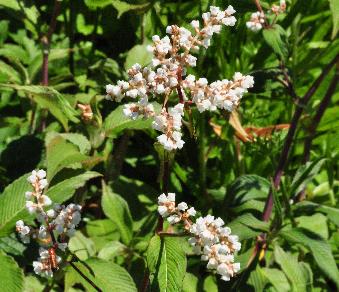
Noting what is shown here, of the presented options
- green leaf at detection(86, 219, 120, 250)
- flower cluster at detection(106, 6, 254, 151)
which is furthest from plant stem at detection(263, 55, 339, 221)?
flower cluster at detection(106, 6, 254, 151)

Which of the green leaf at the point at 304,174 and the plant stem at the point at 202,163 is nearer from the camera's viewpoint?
the green leaf at the point at 304,174

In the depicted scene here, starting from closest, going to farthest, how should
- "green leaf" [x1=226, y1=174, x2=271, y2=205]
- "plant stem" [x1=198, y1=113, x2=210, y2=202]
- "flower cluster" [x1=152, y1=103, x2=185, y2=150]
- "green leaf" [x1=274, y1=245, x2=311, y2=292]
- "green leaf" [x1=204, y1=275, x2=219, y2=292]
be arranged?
"flower cluster" [x1=152, y1=103, x2=185, y2=150], "green leaf" [x1=274, y1=245, x2=311, y2=292], "green leaf" [x1=204, y1=275, x2=219, y2=292], "green leaf" [x1=226, y1=174, x2=271, y2=205], "plant stem" [x1=198, y1=113, x2=210, y2=202]

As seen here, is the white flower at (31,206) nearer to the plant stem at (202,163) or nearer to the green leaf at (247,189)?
the green leaf at (247,189)

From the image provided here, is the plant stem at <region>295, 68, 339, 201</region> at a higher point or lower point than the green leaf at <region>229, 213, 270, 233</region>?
higher

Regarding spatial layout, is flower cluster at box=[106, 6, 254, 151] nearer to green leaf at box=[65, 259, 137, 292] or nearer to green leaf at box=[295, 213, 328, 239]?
green leaf at box=[65, 259, 137, 292]

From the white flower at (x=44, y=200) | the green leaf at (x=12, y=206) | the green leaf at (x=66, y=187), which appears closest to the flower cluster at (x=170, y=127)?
the white flower at (x=44, y=200)

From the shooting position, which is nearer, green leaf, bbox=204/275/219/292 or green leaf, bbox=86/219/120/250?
green leaf, bbox=204/275/219/292

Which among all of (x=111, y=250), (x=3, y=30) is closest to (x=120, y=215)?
(x=111, y=250)

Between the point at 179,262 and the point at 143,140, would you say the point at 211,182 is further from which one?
Result: the point at 179,262

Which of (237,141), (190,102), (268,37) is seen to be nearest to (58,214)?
(190,102)
